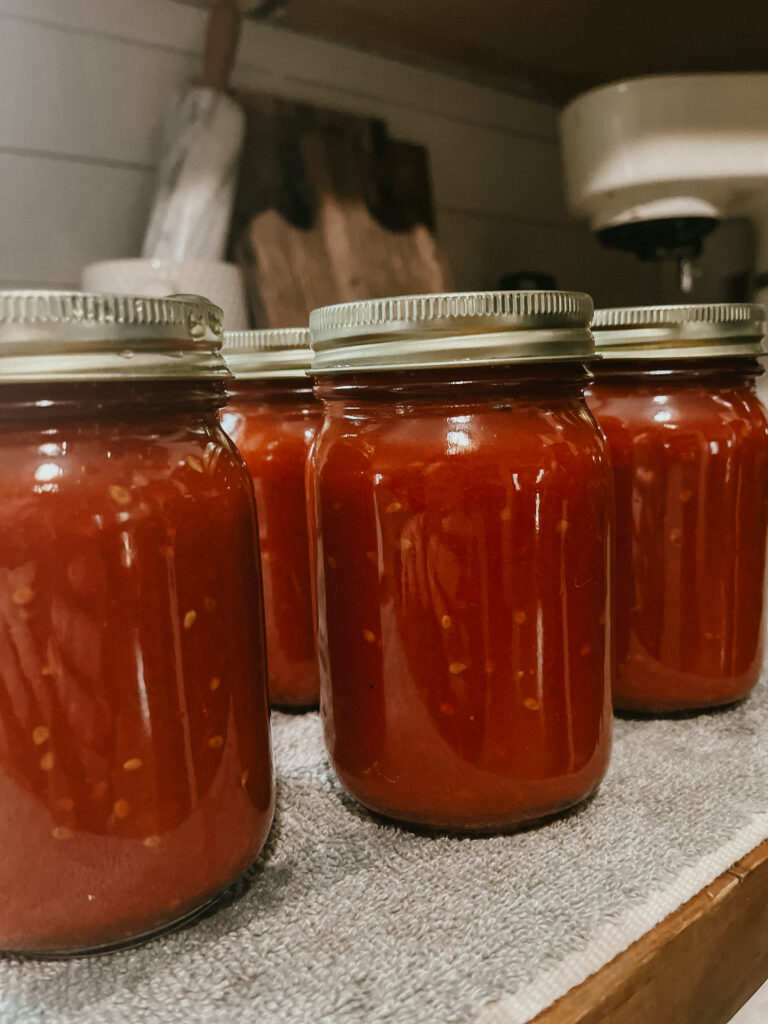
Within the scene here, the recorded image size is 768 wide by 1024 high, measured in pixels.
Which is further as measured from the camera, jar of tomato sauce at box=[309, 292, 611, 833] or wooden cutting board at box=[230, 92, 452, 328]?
wooden cutting board at box=[230, 92, 452, 328]

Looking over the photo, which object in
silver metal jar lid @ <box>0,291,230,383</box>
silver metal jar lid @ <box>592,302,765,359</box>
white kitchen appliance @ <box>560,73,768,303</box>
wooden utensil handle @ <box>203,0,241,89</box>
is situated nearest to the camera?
silver metal jar lid @ <box>0,291,230,383</box>

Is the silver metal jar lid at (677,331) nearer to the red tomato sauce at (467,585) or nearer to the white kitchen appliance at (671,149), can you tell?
the red tomato sauce at (467,585)

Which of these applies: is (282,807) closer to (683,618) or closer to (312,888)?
(312,888)

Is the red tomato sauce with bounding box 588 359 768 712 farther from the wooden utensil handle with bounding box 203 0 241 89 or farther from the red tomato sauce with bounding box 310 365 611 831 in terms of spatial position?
the wooden utensil handle with bounding box 203 0 241 89

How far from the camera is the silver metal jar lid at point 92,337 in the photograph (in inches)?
13.1

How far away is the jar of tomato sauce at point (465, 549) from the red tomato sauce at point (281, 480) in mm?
104

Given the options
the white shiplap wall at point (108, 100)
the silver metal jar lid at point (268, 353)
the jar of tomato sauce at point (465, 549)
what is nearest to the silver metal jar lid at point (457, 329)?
the jar of tomato sauce at point (465, 549)

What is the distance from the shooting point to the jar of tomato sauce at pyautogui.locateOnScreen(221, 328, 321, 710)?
563 millimetres

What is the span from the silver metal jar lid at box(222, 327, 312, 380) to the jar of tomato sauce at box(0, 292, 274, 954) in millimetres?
162

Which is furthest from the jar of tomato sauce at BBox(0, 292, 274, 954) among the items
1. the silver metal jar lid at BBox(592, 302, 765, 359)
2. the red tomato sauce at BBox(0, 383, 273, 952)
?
the silver metal jar lid at BBox(592, 302, 765, 359)

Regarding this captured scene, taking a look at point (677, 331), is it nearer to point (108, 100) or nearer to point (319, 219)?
point (319, 219)

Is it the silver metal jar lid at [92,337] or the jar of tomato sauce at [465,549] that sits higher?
the silver metal jar lid at [92,337]

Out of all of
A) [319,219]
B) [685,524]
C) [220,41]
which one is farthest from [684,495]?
[220,41]

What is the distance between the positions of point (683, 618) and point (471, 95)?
2.75 feet
